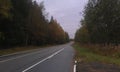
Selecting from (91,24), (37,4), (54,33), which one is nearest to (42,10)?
(37,4)

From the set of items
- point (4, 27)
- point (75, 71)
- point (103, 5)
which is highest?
point (103, 5)

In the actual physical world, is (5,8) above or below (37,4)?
below

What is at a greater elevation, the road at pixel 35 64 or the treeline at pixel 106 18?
the treeline at pixel 106 18

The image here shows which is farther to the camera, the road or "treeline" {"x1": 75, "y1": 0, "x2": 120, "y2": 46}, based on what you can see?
"treeline" {"x1": 75, "y1": 0, "x2": 120, "y2": 46}

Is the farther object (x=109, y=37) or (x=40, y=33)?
(x=40, y=33)

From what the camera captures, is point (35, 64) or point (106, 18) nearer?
point (35, 64)

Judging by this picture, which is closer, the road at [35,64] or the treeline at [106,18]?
the road at [35,64]

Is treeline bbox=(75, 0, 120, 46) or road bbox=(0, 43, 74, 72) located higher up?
treeline bbox=(75, 0, 120, 46)

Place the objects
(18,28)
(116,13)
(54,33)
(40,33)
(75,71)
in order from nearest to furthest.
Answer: (75,71)
(116,13)
(18,28)
(40,33)
(54,33)

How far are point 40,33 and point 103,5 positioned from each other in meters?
33.9

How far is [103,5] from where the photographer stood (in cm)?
4850

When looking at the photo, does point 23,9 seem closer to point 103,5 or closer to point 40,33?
point 103,5

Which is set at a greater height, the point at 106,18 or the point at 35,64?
the point at 106,18

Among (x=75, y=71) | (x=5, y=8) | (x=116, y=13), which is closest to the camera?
(x=75, y=71)
